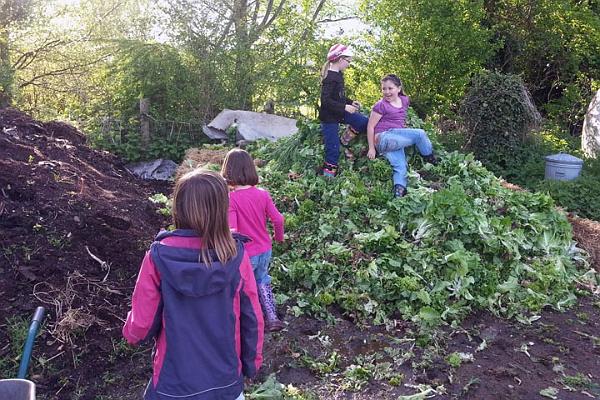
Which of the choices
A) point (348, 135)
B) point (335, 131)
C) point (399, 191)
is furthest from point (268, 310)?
point (348, 135)

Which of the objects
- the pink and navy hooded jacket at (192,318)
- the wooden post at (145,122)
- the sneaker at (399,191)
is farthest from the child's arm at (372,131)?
the wooden post at (145,122)

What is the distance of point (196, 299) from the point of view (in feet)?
7.69

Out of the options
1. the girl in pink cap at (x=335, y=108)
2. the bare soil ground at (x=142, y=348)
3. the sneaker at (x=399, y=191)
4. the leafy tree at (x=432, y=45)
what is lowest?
the bare soil ground at (x=142, y=348)

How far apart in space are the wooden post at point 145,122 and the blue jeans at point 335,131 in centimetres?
429

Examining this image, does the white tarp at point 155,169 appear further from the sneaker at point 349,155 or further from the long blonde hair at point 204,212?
the long blonde hair at point 204,212

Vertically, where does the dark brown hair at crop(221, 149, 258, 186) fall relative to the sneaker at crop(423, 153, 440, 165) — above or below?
above

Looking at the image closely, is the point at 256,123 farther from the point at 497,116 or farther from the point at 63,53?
the point at 63,53

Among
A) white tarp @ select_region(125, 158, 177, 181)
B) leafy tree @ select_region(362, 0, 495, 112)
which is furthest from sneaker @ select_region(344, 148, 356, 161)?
leafy tree @ select_region(362, 0, 495, 112)

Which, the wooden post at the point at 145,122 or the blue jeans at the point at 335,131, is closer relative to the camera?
the blue jeans at the point at 335,131

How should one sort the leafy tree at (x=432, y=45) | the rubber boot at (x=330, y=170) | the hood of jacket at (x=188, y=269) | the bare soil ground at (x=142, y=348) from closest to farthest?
the hood of jacket at (x=188, y=269) < the bare soil ground at (x=142, y=348) < the rubber boot at (x=330, y=170) < the leafy tree at (x=432, y=45)

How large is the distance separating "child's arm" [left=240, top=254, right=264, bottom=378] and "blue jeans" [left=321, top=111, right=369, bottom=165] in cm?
378

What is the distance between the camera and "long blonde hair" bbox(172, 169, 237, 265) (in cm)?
229

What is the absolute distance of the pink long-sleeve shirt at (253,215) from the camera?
3744mm

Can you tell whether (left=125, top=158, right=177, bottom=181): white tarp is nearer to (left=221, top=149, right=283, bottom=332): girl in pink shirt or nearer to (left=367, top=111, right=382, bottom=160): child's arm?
(left=367, top=111, right=382, bottom=160): child's arm
